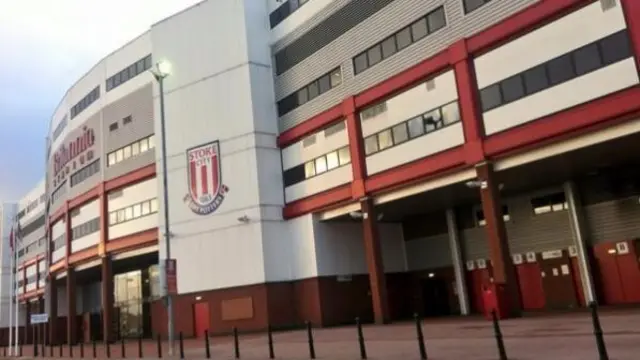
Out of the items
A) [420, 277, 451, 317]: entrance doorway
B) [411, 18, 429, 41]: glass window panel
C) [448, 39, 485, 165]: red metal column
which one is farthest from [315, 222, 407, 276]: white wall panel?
[411, 18, 429, 41]: glass window panel

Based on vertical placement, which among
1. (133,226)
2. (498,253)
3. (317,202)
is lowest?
(498,253)

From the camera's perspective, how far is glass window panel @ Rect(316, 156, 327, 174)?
110ft

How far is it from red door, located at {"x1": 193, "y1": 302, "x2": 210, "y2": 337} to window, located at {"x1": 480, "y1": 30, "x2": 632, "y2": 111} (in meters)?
20.9

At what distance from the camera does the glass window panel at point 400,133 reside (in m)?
29.2

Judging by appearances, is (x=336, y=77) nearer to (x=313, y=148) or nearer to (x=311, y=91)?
(x=311, y=91)

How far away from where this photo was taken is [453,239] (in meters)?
34.5

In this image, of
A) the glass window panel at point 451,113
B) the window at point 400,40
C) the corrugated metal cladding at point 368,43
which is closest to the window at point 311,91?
the corrugated metal cladding at point 368,43

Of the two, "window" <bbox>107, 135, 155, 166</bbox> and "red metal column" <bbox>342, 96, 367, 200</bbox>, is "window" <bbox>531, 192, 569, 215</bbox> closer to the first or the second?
"red metal column" <bbox>342, 96, 367, 200</bbox>

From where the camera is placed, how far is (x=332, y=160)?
109ft

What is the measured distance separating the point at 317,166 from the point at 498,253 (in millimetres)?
12825

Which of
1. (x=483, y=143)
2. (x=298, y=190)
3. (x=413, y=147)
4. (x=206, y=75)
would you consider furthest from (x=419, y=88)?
(x=206, y=75)

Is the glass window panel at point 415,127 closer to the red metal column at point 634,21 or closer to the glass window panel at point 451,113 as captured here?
the glass window panel at point 451,113

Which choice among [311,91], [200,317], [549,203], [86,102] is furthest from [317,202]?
[86,102]

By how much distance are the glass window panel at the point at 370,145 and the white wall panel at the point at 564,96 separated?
6.98 metres
